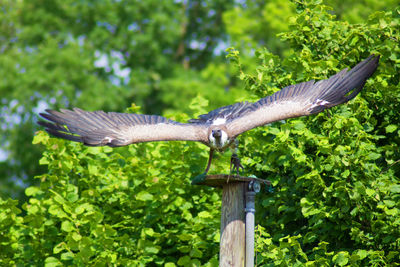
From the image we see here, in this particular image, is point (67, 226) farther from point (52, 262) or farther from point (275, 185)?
point (275, 185)

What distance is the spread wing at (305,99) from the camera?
Result: 5.95m

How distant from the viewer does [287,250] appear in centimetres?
545

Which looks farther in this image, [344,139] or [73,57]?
[73,57]

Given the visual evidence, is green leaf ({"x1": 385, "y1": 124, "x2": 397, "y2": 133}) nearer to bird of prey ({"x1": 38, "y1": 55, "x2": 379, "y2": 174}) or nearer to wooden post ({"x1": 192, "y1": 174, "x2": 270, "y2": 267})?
bird of prey ({"x1": 38, "y1": 55, "x2": 379, "y2": 174})

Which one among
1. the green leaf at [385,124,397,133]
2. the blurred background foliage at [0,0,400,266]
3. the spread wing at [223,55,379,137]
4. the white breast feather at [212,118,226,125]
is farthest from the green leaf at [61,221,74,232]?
the green leaf at [385,124,397,133]

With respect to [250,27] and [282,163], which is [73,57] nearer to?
[250,27]

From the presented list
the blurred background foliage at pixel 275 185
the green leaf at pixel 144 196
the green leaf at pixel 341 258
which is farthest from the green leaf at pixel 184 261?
the green leaf at pixel 341 258

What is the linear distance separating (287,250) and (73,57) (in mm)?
14358

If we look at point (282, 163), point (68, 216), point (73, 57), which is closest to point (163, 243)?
point (68, 216)

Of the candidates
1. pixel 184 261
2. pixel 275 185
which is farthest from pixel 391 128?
pixel 184 261

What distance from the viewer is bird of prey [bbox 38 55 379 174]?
5988mm

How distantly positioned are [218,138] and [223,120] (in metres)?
0.49

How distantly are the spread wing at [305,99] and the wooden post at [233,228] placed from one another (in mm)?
841

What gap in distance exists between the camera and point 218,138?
609 cm
